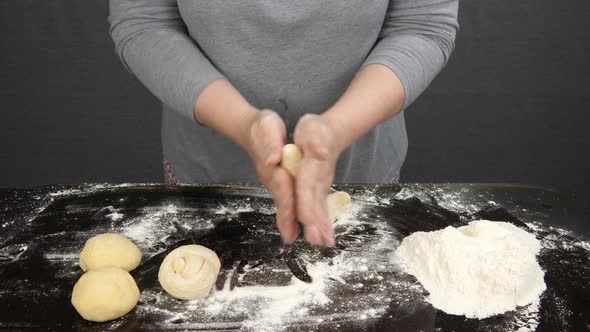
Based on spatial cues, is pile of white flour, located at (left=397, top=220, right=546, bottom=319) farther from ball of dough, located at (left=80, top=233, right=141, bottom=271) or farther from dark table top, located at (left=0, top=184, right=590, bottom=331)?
ball of dough, located at (left=80, top=233, right=141, bottom=271)

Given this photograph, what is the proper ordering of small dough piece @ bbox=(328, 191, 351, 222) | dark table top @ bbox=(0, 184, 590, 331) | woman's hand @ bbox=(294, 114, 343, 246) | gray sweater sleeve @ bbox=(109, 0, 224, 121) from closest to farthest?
woman's hand @ bbox=(294, 114, 343, 246), dark table top @ bbox=(0, 184, 590, 331), gray sweater sleeve @ bbox=(109, 0, 224, 121), small dough piece @ bbox=(328, 191, 351, 222)

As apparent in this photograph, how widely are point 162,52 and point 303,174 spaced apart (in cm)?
49

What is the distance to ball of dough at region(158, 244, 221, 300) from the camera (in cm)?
102

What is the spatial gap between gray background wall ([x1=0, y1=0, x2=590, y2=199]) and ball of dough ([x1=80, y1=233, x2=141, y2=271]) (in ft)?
4.64

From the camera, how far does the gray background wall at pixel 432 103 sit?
2291 millimetres

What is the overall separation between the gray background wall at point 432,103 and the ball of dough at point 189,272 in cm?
149

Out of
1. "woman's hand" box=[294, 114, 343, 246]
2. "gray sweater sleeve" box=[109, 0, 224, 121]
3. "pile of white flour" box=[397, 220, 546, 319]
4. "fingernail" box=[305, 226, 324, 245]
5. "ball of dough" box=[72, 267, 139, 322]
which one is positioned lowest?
"ball of dough" box=[72, 267, 139, 322]

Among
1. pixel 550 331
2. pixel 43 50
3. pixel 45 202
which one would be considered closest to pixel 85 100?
pixel 43 50

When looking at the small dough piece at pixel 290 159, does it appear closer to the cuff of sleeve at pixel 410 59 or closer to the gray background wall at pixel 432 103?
the cuff of sleeve at pixel 410 59

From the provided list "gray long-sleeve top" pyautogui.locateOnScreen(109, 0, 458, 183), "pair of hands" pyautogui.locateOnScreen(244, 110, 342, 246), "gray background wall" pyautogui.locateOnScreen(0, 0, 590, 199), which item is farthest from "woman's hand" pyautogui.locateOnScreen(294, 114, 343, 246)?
"gray background wall" pyautogui.locateOnScreen(0, 0, 590, 199)

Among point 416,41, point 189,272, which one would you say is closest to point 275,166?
point 189,272

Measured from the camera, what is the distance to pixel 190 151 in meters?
1.39

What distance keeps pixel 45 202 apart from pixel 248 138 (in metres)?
0.67

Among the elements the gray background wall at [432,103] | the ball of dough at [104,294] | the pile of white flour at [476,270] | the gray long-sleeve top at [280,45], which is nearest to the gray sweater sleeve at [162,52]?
the gray long-sleeve top at [280,45]
